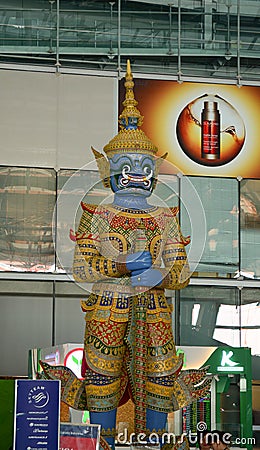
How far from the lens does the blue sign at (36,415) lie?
18.1 ft

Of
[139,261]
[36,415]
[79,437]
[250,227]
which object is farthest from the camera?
[250,227]

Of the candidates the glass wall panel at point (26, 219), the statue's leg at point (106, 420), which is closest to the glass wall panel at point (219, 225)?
the glass wall panel at point (26, 219)

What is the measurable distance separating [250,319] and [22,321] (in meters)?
2.38

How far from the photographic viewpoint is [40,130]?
422 inches

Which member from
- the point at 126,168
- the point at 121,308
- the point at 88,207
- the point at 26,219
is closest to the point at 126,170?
the point at 126,168

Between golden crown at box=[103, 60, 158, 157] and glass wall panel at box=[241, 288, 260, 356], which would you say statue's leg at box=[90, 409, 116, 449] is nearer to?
golden crown at box=[103, 60, 158, 157]

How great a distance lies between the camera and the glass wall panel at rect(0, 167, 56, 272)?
10.5 m

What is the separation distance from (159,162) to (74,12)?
4.13 meters

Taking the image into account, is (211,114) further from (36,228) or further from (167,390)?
(167,390)

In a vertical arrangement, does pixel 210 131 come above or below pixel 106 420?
above

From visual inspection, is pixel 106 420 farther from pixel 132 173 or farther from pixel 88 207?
pixel 132 173

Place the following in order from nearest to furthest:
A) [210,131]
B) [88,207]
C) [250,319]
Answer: [88,207]
[250,319]
[210,131]

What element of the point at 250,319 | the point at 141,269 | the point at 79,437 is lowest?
the point at 79,437

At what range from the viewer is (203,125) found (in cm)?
1102
